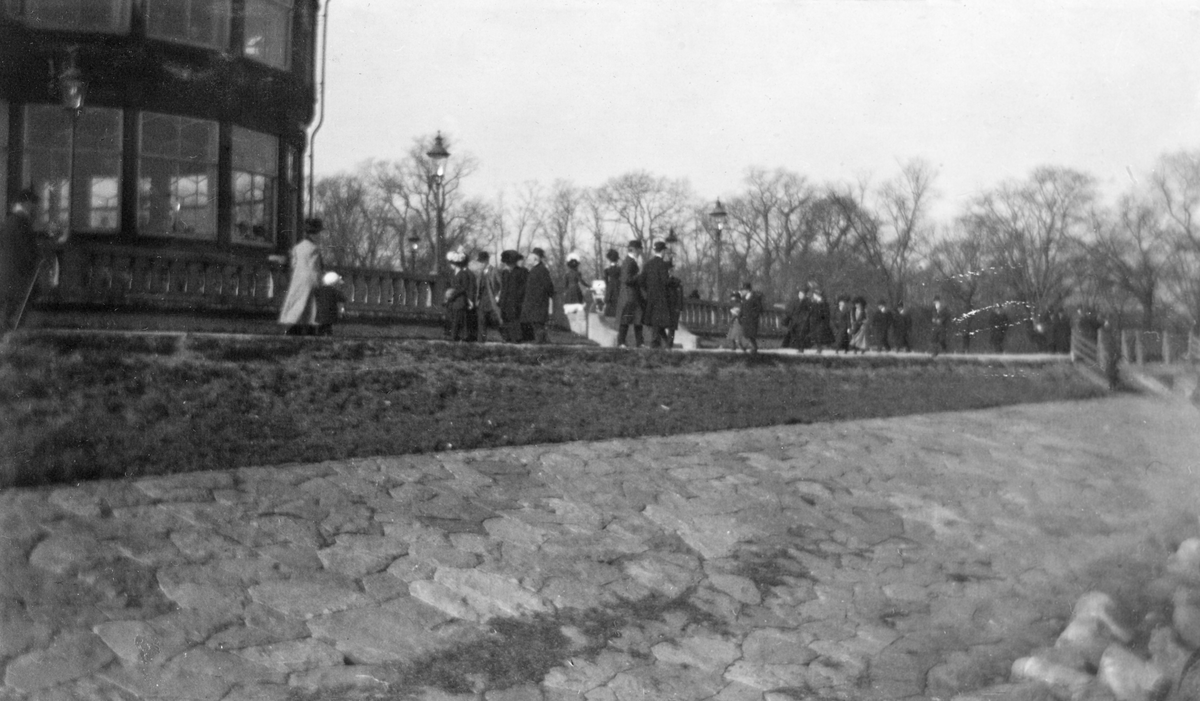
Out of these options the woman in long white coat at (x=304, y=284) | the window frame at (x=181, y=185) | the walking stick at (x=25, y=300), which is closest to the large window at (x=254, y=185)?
the window frame at (x=181, y=185)

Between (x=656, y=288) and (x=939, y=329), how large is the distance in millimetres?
4339

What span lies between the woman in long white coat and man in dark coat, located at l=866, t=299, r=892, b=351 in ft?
35.9

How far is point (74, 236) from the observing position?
1572 cm

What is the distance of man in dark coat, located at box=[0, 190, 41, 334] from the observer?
9.41 metres

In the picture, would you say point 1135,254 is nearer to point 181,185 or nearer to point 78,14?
point 78,14

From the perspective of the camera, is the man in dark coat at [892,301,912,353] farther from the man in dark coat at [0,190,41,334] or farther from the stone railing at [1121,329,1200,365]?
the man in dark coat at [0,190,41,334]

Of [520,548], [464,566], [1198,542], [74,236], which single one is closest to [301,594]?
[464,566]

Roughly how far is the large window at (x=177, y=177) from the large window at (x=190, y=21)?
4.84ft

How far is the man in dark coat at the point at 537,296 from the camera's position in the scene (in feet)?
55.9

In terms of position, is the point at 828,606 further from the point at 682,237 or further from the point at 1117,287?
the point at 682,237

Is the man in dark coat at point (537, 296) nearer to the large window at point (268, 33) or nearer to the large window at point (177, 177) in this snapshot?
the large window at point (268, 33)

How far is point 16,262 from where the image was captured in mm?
9594

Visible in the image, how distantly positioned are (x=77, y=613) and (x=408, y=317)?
581 inches

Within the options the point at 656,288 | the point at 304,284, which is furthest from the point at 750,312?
the point at 304,284
